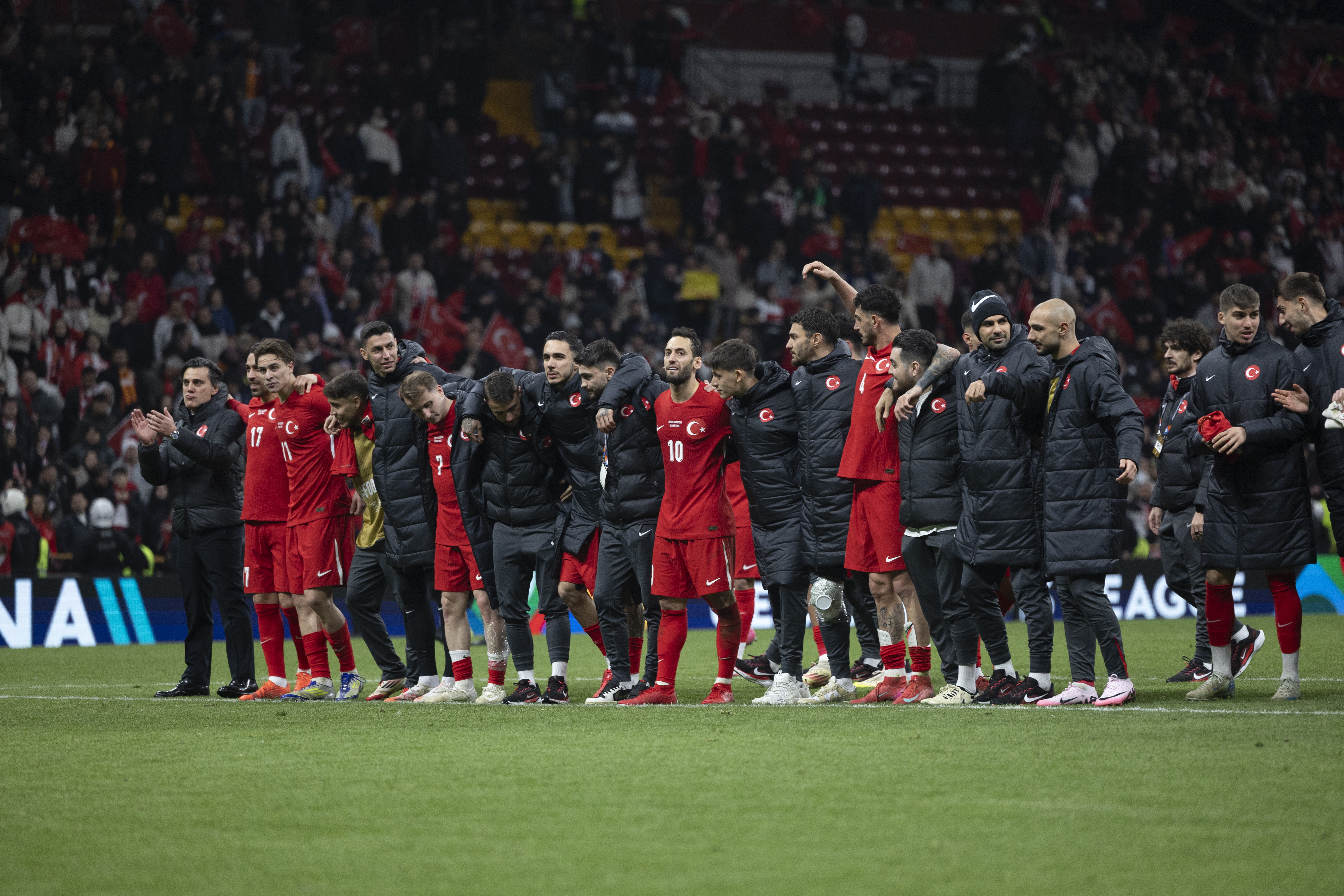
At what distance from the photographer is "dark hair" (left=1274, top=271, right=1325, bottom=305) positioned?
8.68 m

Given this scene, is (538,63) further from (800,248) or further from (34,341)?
(34,341)

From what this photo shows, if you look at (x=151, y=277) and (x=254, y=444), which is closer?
(x=254, y=444)

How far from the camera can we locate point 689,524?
8.98m

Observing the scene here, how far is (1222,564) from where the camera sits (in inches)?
334

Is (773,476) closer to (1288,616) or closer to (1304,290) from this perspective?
(1288,616)

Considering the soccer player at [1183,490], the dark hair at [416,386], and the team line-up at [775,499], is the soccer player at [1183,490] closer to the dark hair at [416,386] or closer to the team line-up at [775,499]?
the team line-up at [775,499]

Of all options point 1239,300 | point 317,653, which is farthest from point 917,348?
point 317,653

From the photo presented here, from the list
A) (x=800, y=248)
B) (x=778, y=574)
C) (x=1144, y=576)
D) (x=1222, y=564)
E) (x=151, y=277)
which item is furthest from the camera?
(x=800, y=248)

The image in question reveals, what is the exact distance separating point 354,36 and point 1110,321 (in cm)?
1357

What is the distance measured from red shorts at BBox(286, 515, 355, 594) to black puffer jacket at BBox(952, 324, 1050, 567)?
168 inches

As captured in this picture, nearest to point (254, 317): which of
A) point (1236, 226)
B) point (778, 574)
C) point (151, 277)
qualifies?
point (151, 277)

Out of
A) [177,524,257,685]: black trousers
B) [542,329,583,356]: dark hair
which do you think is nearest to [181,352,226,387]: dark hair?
[177,524,257,685]: black trousers

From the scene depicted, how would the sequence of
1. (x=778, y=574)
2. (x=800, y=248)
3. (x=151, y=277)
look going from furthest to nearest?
(x=800, y=248)
(x=151, y=277)
(x=778, y=574)

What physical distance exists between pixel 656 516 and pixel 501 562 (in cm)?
107
